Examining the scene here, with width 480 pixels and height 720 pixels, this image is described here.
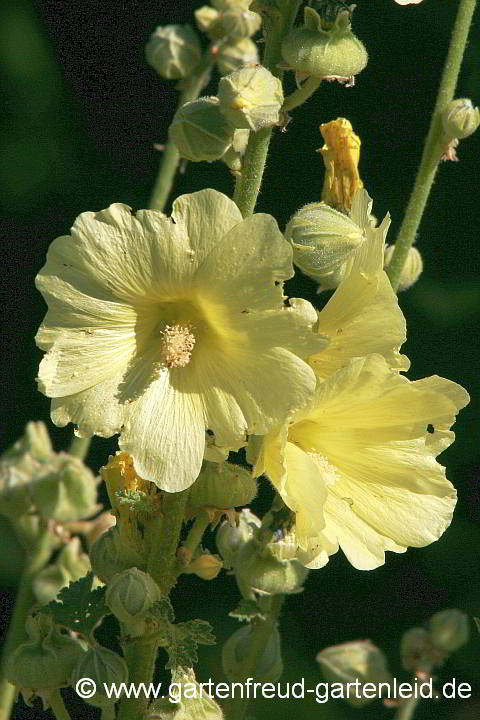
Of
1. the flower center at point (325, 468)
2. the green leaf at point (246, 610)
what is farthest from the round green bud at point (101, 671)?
the flower center at point (325, 468)

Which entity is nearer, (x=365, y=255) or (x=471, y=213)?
(x=365, y=255)

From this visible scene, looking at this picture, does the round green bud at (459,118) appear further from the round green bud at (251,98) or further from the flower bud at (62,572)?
the flower bud at (62,572)

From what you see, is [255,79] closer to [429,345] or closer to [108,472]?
[108,472]

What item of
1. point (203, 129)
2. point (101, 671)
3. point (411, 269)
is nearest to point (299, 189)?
point (411, 269)

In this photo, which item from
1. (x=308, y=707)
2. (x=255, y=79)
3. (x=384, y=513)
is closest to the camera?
(x=255, y=79)

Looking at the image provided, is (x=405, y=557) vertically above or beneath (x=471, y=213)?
beneath

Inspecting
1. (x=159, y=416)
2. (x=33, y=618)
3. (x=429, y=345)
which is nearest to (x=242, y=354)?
(x=159, y=416)
